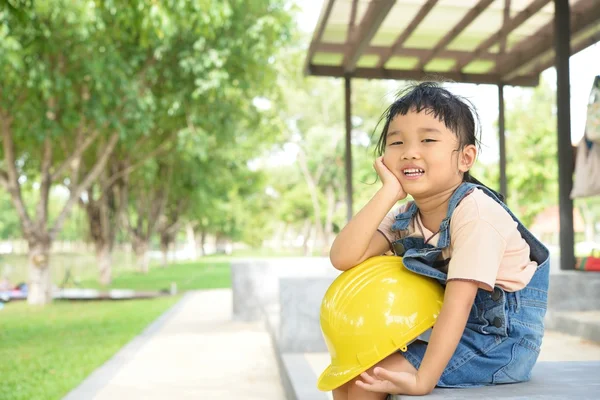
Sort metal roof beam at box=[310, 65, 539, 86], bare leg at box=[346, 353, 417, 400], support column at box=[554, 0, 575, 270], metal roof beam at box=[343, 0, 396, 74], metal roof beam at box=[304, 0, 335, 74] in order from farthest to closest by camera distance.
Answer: metal roof beam at box=[310, 65, 539, 86]
metal roof beam at box=[304, 0, 335, 74]
metal roof beam at box=[343, 0, 396, 74]
support column at box=[554, 0, 575, 270]
bare leg at box=[346, 353, 417, 400]

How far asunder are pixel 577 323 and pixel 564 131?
2255 mm

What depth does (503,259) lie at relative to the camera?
213 cm

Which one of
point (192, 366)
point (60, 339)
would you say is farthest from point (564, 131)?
point (60, 339)

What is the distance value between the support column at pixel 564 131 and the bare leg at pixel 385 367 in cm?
569

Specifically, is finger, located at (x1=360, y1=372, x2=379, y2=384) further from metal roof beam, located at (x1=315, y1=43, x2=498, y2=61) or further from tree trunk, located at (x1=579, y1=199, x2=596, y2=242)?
metal roof beam, located at (x1=315, y1=43, x2=498, y2=61)

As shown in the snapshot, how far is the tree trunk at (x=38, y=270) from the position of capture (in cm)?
1567

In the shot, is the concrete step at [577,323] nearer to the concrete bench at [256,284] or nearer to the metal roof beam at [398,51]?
the metal roof beam at [398,51]

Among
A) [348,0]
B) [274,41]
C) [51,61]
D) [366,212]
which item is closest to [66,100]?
[51,61]

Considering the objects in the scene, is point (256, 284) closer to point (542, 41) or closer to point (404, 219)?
point (542, 41)

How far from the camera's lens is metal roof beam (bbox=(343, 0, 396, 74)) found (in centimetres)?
861

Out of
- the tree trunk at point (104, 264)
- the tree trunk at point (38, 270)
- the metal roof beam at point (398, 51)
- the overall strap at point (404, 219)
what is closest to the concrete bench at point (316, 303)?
the overall strap at point (404, 219)

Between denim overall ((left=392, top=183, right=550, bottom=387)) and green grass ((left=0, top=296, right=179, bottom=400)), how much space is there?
4693 mm

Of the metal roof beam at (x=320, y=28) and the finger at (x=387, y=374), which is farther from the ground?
the metal roof beam at (x=320, y=28)

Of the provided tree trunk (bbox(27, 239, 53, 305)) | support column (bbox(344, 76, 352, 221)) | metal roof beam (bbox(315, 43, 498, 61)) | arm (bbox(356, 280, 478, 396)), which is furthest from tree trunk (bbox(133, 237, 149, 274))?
arm (bbox(356, 280, 478, 396))
